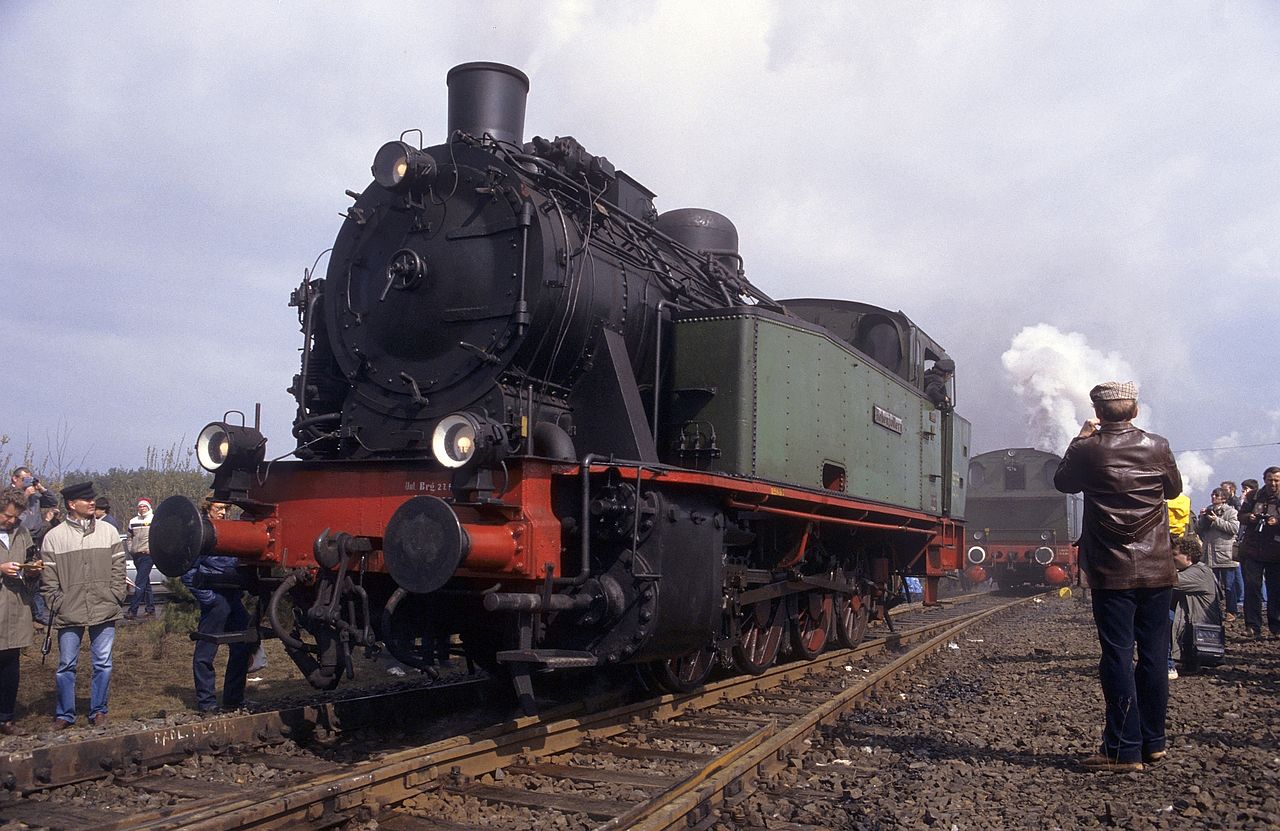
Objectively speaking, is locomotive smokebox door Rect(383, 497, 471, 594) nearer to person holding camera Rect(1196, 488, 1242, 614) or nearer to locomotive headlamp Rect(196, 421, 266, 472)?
locomotive headlamp Rect(196, 421, 266, 472)

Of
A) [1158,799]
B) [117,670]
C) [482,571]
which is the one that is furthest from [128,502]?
[1158,799]

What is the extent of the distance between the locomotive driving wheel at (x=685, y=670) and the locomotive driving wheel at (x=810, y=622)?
4.94 feet

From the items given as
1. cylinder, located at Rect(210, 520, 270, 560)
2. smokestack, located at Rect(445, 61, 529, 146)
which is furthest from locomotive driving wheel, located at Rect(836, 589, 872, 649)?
cylinder, located at Rect(210, 520, 270, 560)

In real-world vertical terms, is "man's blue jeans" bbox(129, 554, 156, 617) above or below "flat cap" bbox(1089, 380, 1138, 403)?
below

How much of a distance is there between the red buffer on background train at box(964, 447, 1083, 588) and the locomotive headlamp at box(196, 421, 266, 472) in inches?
667

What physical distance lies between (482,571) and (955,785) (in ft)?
7.53

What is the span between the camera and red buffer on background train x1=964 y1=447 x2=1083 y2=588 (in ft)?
66.7

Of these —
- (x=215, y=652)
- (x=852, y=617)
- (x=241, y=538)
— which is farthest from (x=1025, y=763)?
(x=215, y=652)

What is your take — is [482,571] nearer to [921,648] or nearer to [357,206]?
[357,206]

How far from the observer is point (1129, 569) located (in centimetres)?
444

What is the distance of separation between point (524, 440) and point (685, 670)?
6.66 feet

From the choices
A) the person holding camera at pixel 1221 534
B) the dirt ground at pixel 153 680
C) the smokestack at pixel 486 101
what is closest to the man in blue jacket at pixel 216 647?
the dirt ground at pixel 153 680

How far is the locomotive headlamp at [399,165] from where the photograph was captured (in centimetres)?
542

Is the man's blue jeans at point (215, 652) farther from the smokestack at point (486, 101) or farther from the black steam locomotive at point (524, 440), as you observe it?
the smokestack at point (486, 101)
